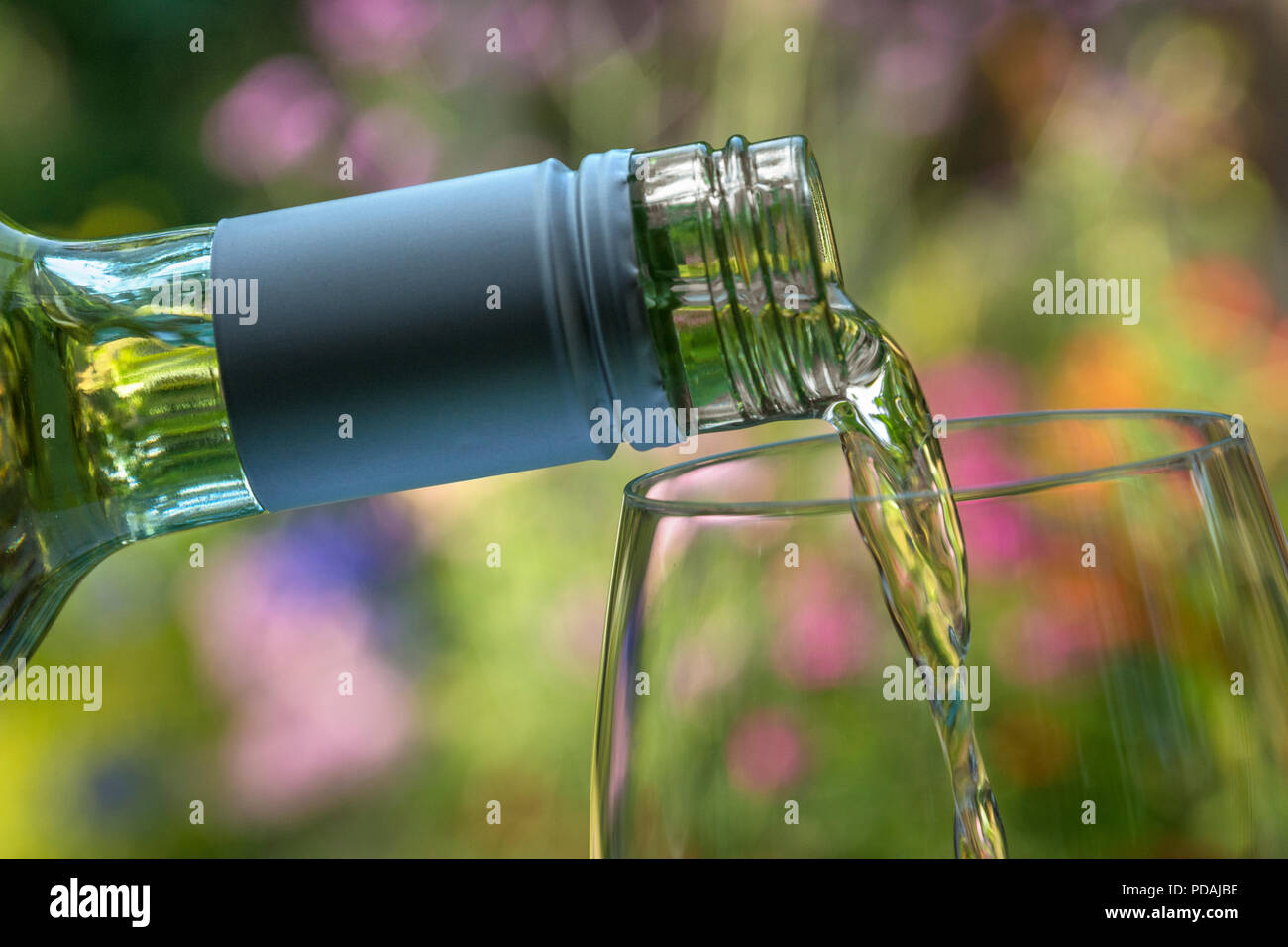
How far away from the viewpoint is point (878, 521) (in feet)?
0.96

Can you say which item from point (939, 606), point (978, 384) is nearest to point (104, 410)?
point (939, 606)

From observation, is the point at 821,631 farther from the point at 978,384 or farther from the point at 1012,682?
the point at 978,384

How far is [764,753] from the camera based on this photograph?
0.32 meters

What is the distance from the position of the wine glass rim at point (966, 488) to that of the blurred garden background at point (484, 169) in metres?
0.38

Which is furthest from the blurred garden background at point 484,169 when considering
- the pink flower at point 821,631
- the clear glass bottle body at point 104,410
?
the pink flower at point 821,631

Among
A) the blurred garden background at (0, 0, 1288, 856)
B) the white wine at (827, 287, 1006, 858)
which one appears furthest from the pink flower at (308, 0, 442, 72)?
the white wine at (827, 287, 1006, 858)

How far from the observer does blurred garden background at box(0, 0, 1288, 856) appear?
0.75 meters

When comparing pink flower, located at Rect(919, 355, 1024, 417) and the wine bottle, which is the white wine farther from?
pink flower, located at Rect(919, 355, 1024, 417)

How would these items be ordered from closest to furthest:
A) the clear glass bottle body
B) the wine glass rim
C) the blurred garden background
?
the wine glass rim, the clear glass bottle body, the blurred garden background

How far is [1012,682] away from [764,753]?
0.06 metres

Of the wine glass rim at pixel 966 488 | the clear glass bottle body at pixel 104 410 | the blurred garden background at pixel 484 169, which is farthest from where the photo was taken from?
the blurred garden background at pixel 484 169

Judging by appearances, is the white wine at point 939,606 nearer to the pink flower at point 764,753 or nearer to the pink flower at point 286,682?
the pink flower at point 764,753

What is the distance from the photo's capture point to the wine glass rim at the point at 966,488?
0.95ft
